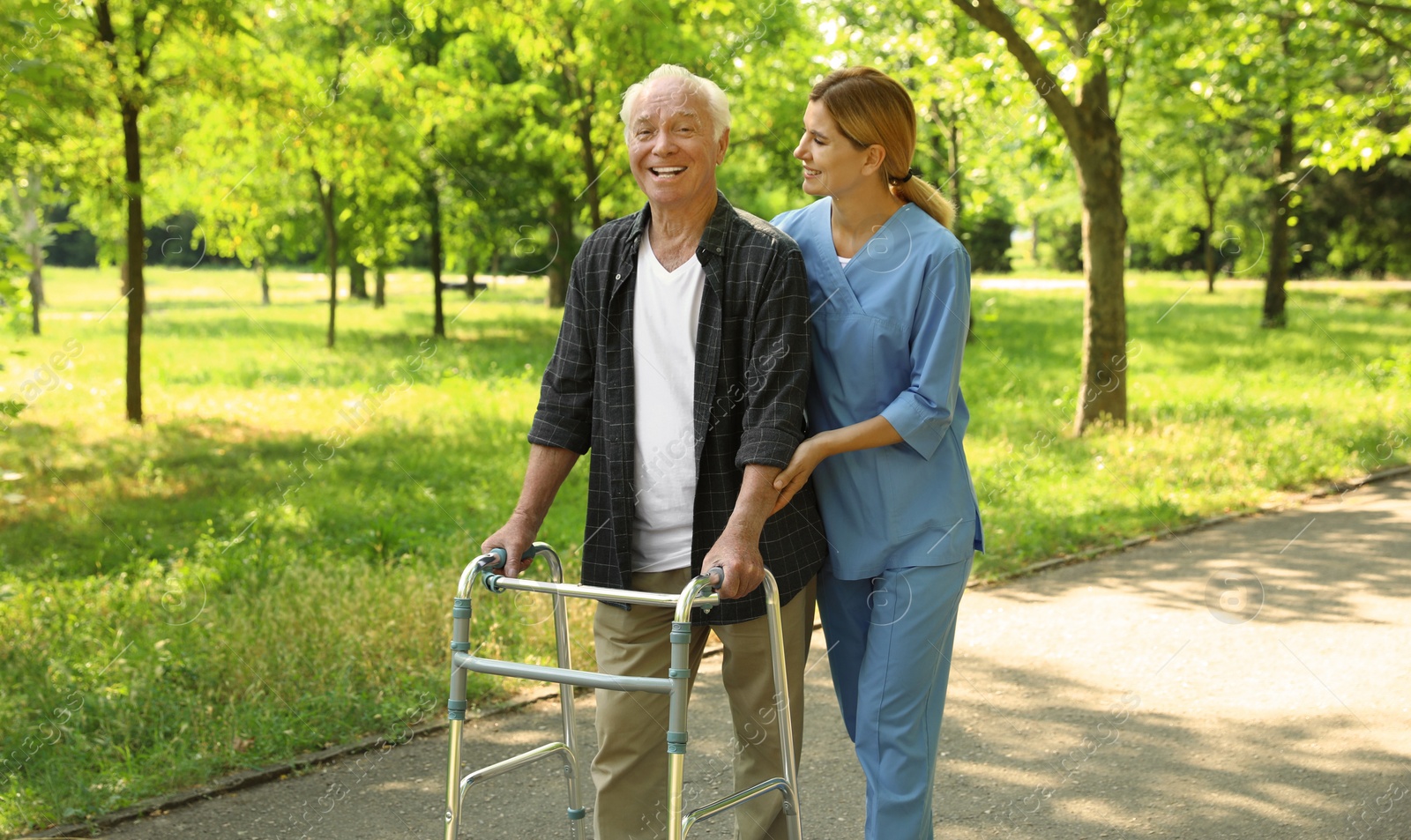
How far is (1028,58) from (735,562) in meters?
8.67

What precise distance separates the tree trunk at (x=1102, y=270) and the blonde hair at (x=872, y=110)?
8.78 m

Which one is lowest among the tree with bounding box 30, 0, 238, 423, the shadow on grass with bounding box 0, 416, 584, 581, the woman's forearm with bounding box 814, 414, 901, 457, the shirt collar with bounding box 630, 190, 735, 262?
the shadow on grass with bounding box 0, 416, 584, 581

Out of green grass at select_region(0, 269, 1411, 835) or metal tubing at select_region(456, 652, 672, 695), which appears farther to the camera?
green grass at select_region(0, 269, 1411, 835)

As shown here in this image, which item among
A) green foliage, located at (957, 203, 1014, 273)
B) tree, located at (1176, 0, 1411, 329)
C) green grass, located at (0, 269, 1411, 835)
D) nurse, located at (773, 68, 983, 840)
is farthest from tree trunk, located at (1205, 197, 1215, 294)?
nurse, located at (773, 68, 983, 840)

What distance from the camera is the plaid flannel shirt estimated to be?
2783 mm

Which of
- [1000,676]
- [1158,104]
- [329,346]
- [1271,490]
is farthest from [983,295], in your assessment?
[1000,676]

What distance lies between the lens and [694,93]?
2.79 m

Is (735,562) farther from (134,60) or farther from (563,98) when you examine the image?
(563,98)

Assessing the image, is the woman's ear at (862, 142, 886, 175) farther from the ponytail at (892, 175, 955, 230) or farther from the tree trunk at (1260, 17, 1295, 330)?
the tree trunk at (1260, 17, 1295, 330)

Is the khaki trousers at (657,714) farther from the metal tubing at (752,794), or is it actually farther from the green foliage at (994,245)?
the green foliage at (994,245)

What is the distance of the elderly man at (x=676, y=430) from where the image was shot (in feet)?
9.14

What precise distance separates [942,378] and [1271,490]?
7.83 metres

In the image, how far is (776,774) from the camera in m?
3.07

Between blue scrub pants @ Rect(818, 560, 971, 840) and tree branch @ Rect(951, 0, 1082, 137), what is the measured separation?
295 inches
